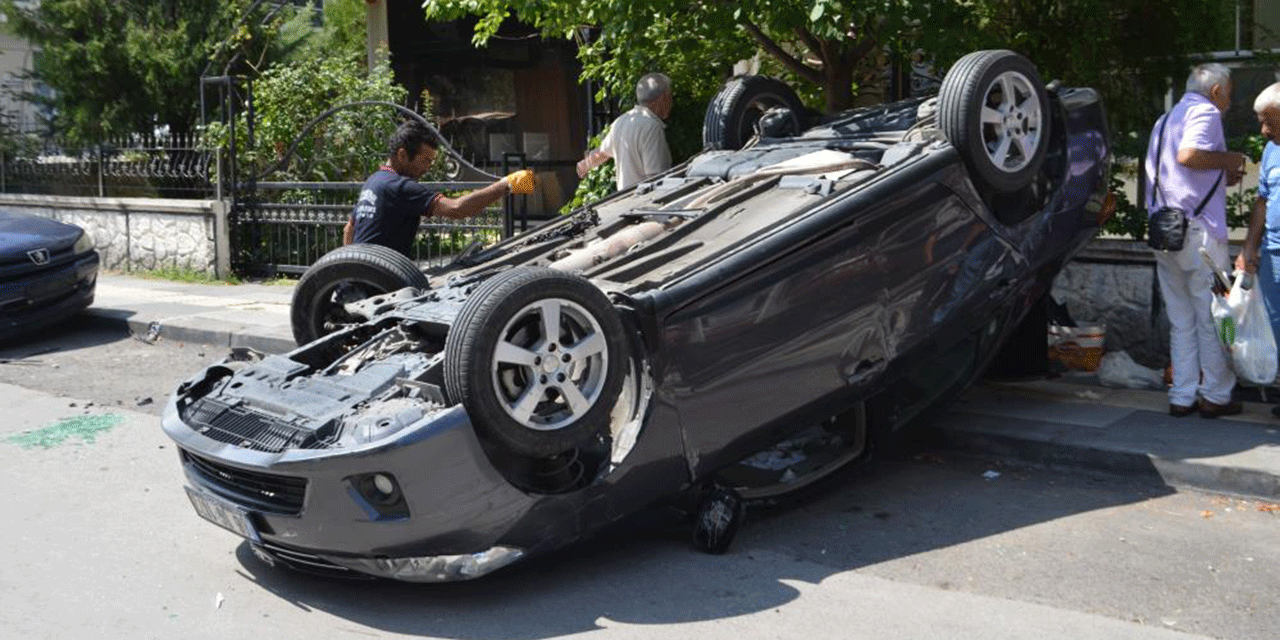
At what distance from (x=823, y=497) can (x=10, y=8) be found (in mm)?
15228

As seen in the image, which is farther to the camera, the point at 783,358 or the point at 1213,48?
the point at 1213,48

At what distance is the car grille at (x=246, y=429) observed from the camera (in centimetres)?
500

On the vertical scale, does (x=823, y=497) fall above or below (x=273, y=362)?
below

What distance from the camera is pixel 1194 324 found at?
7.25m

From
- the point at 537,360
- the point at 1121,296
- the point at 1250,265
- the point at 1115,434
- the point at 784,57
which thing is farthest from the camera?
the point at 784,57

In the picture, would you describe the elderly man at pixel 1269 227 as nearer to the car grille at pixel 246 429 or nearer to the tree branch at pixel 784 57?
the tree branch at pixel 784 57

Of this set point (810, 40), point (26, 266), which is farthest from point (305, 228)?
point (810, 40)

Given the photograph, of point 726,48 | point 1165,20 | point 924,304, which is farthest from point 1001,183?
point 726,48

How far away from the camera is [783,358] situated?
223 inches

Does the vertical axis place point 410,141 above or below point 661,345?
above

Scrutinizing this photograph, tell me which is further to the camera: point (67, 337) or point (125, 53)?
point (125, 53)

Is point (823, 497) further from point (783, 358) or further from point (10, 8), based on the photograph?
point (10, 8)

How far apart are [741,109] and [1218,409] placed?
3084 millimetres

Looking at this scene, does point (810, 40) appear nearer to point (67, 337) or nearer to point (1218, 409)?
point (1218, 409)
